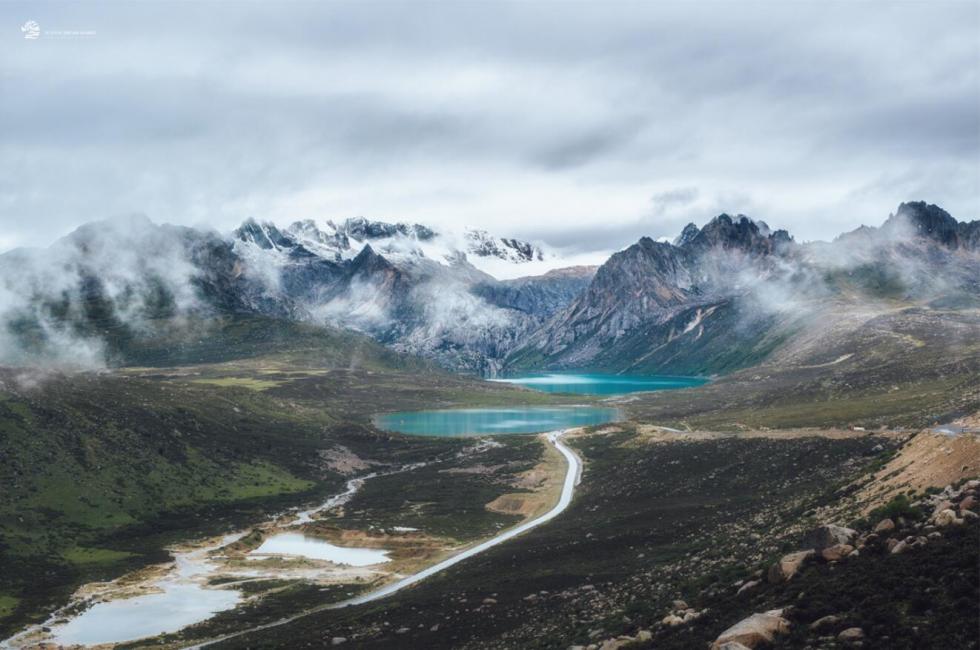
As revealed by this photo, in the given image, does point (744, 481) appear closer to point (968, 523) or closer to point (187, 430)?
point (968, 523)

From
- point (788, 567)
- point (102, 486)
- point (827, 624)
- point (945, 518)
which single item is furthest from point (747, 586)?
point (102, 486)

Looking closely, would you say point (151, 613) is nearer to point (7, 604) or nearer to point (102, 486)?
point (7, 604)

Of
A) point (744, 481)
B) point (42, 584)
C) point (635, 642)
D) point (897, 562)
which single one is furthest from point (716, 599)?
point (42, 584)

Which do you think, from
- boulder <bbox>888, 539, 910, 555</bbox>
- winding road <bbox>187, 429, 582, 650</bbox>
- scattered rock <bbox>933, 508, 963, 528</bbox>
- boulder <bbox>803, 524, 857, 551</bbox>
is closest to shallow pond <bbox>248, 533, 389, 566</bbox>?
winding road <bbox>187, 429, 582, 650</bbox>

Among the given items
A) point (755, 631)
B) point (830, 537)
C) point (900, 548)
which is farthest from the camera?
point (830, 537)

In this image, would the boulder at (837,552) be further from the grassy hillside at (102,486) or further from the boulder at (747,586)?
the grassy hillside at (102,486)
